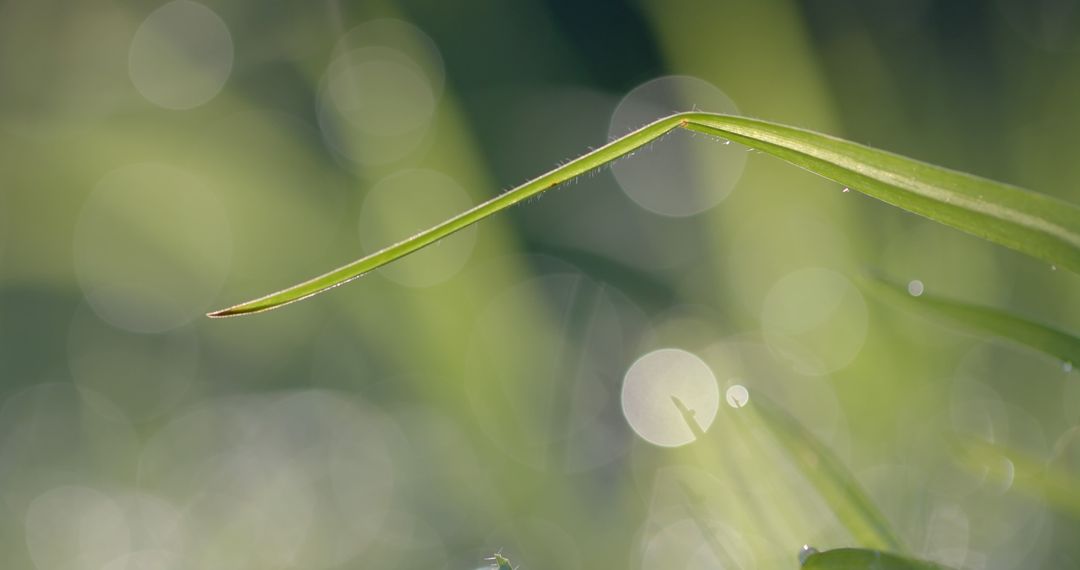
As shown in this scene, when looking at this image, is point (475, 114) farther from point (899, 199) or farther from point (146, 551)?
point (899, 199)

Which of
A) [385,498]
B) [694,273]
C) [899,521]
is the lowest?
[899,521]

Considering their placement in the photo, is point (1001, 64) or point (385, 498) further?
point (1001, 64)

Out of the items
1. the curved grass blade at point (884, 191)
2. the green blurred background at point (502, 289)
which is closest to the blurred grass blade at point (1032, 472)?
the green blurred background at point (502, 289)

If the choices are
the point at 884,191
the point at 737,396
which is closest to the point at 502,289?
the point at 737,396

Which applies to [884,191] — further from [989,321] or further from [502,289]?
[502,289]

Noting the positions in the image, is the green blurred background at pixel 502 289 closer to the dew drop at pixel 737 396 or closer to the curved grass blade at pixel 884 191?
the dew drop at pixel 737 396

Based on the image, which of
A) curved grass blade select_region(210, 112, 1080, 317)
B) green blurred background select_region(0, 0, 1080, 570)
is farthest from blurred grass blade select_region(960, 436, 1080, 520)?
curved grass blade select_region(210, 112, 1080, 317)

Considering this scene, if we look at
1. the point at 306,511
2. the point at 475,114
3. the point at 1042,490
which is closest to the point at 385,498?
the point at 306,511
